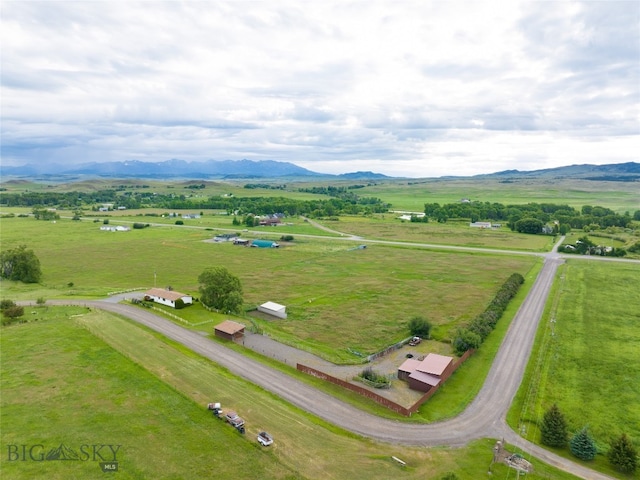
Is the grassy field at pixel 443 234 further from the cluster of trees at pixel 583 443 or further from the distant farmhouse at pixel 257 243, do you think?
the cluster of trees at pixel 583 443

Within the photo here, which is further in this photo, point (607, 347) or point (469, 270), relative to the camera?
point (469, 270)

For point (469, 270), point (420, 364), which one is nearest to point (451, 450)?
point (420, 364)

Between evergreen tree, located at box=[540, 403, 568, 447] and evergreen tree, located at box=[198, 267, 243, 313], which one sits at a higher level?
evergreen tree, located at box=[198, 267, 243, 313]

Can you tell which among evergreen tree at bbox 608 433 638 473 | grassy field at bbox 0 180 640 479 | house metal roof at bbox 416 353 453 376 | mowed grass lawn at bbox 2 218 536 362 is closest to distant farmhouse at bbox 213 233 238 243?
mowed grass lawn at bbox 2 218 536 362

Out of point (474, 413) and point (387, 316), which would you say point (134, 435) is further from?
point (387, 316)

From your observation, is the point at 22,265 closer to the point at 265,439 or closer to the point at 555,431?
the point at 265,439

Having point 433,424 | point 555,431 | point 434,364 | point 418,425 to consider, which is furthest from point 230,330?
point 555,431

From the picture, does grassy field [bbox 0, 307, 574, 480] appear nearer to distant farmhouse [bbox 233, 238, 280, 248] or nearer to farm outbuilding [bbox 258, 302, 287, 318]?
farm outbuilding [bbox 258, 302, 287, 318]
